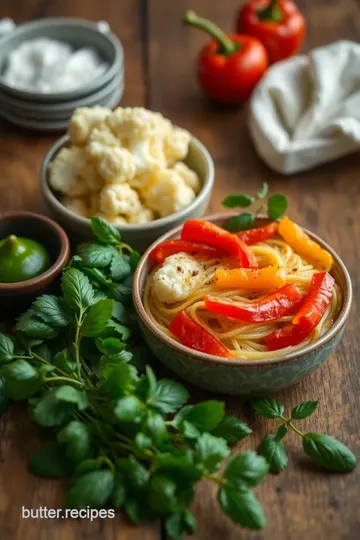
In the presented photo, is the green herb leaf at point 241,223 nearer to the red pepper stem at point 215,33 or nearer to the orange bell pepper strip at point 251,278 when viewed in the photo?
the orange bell pepper strip at point 251,278

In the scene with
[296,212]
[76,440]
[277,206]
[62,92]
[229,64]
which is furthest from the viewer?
[229,64]

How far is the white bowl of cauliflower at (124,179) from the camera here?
6.51ft

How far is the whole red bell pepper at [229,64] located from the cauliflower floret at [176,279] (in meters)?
1.08

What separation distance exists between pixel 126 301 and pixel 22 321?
27 cm

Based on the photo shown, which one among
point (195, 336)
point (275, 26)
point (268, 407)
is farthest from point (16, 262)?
point (275, 26)

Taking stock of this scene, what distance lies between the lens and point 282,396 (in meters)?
1.75

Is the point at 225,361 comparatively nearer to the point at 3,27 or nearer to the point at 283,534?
the point at 283,534

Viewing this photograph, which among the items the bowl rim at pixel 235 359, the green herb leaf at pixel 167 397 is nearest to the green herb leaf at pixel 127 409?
the green herb leaf at pixel 167 397

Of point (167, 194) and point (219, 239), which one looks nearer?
point (219, 239)

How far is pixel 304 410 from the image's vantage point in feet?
5.38

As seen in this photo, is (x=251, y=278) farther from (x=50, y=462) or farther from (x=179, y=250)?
(x=50, y=462)

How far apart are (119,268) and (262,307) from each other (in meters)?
0.40

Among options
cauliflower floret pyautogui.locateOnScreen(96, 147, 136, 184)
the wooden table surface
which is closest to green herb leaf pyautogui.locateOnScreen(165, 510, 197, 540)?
the wooden table surface

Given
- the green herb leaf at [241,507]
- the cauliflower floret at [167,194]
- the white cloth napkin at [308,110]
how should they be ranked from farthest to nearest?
the white cloth napkin at [308,110] → the cauliflower floret at [167,194] → the green herb leaf at [241,507]
